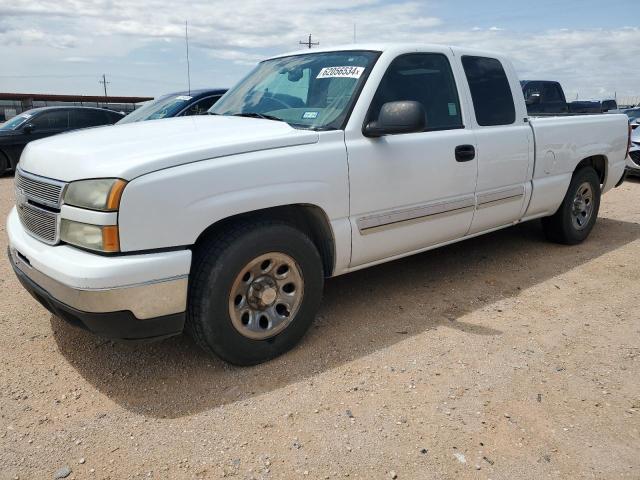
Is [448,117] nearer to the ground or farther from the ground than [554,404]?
farther from the ground

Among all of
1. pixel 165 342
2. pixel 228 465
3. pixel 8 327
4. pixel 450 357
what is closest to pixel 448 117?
pixel 450 357

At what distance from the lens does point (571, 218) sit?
5621mm

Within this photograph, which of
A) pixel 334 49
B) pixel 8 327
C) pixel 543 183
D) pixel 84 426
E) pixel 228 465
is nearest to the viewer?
pixel 228 465

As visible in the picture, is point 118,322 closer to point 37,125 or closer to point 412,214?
point 412,214

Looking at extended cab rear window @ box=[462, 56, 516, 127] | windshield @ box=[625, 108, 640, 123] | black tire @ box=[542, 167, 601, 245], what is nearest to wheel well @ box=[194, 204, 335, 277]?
→ extended cab rear window @ box=[462, 56, 516, 127]

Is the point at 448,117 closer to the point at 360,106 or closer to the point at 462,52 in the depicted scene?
the point at 462,52

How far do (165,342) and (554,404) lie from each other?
232cm

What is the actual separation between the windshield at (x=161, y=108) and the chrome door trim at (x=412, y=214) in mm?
5163

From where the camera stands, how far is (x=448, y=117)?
407 cm

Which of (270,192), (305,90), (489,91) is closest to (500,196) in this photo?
(489,91)

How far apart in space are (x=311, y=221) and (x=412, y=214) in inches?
31.2

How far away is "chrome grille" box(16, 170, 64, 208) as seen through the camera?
2.80m

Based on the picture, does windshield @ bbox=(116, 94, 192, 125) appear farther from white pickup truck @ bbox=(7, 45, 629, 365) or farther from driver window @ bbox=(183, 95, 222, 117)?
white pickup truck @ bbox=(7, 45, 629, 365)

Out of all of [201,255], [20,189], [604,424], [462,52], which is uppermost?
[462,52]
